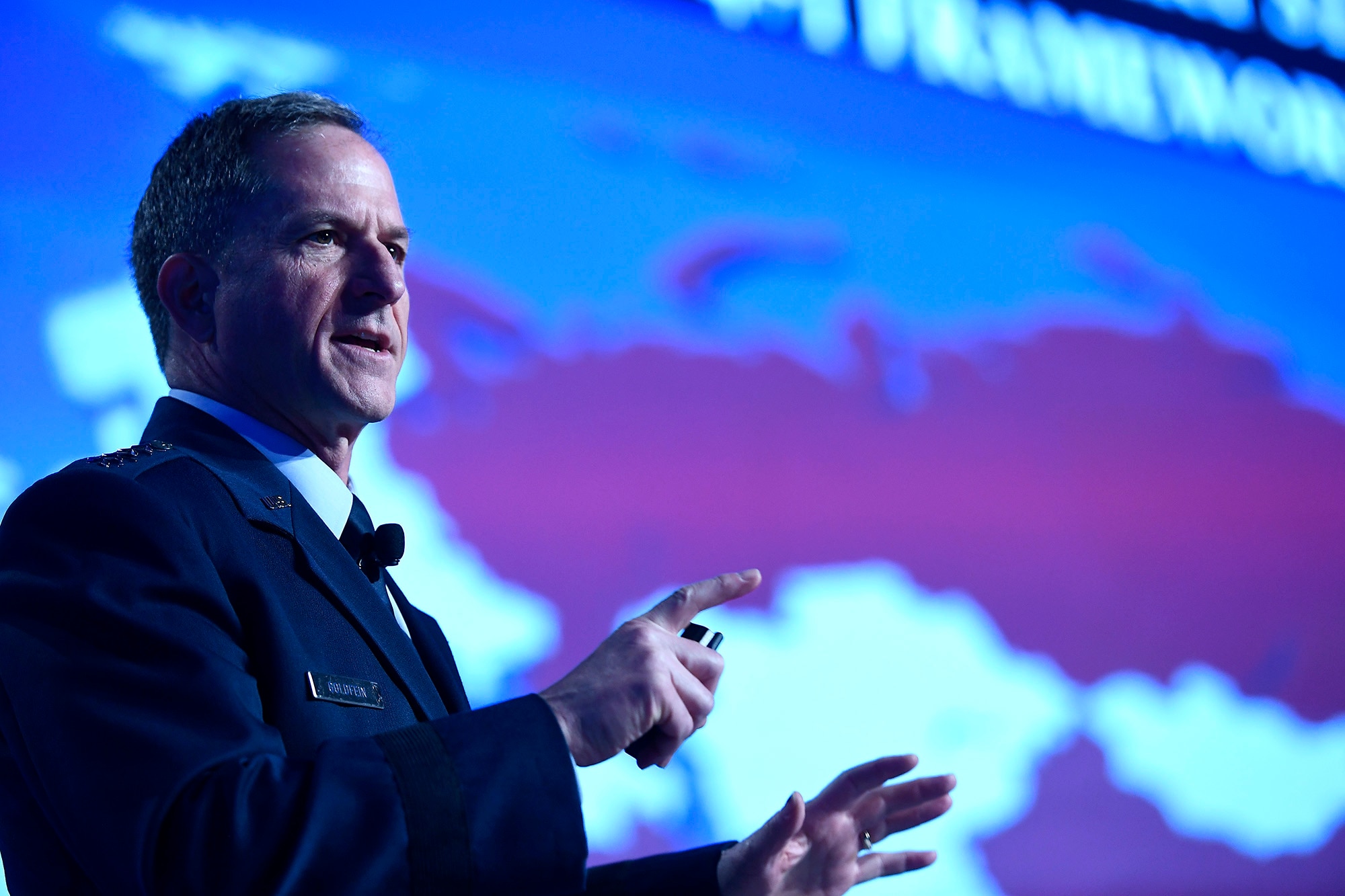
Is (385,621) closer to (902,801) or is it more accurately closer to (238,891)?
(238,891)

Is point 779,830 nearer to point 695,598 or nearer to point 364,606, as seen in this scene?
point 695,598

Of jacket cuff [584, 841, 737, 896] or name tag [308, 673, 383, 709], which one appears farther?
jacket cuff [584, 841, 737, 896]

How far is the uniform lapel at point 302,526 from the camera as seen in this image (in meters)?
1.08

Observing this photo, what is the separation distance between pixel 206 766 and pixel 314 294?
59 cm

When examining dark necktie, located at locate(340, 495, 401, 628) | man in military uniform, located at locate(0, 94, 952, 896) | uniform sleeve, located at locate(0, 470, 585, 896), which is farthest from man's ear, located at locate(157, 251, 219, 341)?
uniform sleeve, located at locate(0, 470, 585, 896)

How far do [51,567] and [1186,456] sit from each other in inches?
94.7

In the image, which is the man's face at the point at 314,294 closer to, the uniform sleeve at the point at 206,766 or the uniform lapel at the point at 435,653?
the uniform lapel at the point at 435,653

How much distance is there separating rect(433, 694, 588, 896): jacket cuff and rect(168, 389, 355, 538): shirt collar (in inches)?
16.4

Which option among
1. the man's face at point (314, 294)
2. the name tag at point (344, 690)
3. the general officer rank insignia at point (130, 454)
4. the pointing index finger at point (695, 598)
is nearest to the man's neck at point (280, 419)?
the man's face at point (314, 294)

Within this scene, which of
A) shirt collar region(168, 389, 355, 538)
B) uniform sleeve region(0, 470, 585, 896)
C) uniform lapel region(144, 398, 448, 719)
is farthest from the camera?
shirt collar region(168, 389, 355, 538)

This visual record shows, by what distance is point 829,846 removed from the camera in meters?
1.18

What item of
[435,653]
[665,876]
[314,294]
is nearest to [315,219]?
[314,294]

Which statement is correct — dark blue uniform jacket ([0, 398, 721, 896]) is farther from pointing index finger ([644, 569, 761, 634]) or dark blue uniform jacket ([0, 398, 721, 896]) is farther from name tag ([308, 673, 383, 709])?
pointing index finger ([644, 569, 761, 634])

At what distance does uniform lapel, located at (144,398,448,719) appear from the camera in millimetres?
1076
